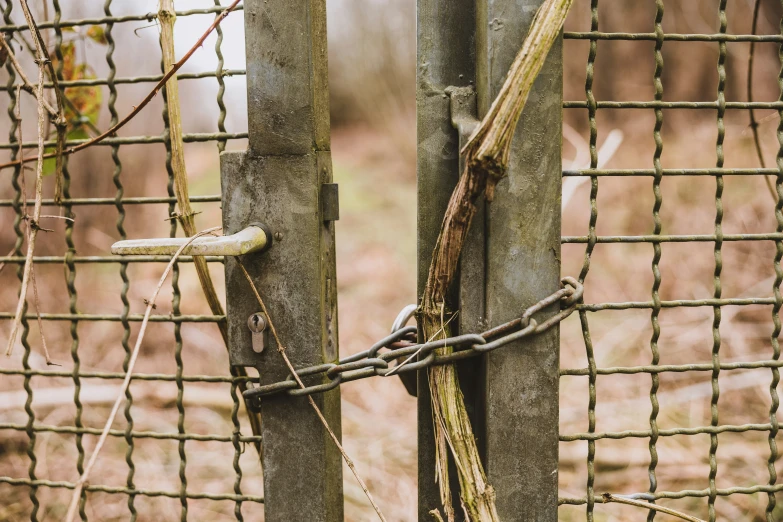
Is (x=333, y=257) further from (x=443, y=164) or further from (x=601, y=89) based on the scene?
(x=601, y=89)

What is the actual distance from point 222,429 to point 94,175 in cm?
216

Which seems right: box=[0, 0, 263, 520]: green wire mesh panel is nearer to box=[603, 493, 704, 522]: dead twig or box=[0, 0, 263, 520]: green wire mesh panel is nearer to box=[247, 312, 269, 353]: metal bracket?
box=[247, 312, 269, 353]: metal bracket

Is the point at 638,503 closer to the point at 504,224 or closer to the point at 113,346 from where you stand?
the point at 504,224

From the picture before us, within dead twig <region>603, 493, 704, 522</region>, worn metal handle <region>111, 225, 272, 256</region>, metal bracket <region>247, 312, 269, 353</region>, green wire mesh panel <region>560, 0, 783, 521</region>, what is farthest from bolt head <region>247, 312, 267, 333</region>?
dead twig <region>603, 493, 704, 522</region>

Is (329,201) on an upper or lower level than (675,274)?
upper

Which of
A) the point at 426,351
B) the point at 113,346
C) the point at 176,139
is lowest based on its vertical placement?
the point at 113,346

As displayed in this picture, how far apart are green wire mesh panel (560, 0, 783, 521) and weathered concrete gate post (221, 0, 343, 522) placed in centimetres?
39

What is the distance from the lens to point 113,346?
11.7 feet

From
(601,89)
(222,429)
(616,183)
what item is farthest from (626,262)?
(222,429)

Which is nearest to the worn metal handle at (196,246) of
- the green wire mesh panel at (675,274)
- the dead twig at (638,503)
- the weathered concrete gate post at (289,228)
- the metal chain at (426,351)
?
the weathered concrete gate post at (289,228)

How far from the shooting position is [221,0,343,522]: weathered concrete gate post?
0.85 m

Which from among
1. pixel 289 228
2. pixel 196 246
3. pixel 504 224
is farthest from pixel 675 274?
pixel 196 246

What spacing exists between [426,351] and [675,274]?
3414mm

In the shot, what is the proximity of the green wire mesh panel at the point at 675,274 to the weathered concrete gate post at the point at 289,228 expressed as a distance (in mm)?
386
